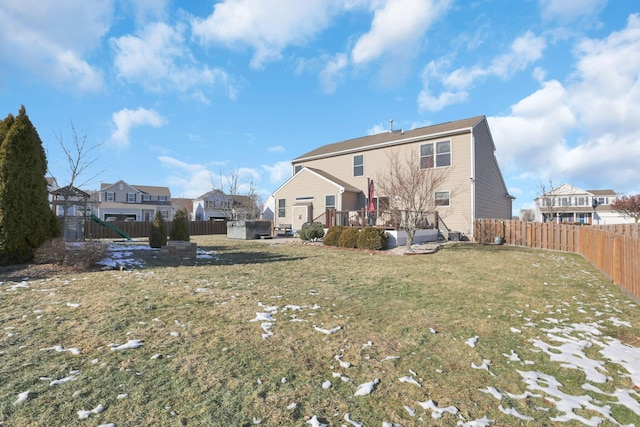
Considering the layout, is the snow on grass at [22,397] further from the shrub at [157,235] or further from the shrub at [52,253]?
the shrub at [157,235]

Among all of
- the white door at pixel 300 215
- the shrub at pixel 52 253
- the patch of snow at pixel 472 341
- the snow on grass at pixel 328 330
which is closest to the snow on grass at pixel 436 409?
the patch of snow at pixel 472 341

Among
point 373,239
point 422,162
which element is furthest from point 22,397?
point 422,162

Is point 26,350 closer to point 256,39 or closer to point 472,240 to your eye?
point 256,39

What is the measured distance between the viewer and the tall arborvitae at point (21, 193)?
775 centimetres

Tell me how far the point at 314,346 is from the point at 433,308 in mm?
2419

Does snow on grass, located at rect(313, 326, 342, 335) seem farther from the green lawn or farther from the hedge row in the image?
the hedge row

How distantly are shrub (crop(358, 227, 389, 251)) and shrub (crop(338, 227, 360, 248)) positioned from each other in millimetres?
273

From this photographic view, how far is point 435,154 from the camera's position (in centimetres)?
1862

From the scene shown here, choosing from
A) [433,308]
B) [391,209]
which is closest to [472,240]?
[391,209]

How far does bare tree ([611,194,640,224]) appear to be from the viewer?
35625mm

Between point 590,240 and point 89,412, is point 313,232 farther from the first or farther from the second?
point 89,412

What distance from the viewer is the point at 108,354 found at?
3.18 m

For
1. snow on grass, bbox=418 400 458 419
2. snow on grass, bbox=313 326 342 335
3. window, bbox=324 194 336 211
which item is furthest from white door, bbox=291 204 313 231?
snow on grass, bbox=418 400 458 419

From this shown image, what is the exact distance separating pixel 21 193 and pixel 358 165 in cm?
→ 1733
